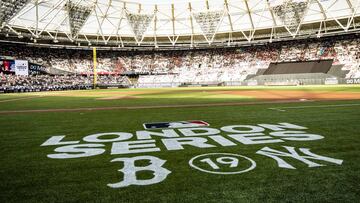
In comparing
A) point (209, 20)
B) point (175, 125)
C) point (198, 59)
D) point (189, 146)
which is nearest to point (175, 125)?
point (175, 125)

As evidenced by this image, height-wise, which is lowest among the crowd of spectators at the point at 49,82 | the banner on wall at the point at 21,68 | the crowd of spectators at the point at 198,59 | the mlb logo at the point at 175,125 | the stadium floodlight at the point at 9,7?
the mlb logo at the point at 175,125

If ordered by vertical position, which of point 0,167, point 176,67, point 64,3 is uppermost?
point 64,3

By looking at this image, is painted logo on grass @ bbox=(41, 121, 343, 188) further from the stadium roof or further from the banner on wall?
the banner on wall

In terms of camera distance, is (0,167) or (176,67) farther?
(176,67)

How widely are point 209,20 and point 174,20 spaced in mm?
9309

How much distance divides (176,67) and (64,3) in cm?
3228

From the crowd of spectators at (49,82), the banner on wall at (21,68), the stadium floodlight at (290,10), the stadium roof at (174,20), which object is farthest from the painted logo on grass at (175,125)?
the banner on wall at (21,68)

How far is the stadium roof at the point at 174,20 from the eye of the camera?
5100cm

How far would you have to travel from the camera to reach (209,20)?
197ft

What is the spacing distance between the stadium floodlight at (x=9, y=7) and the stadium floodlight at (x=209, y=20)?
33.1 m

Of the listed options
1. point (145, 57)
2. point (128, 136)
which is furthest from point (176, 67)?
point (128, 136)

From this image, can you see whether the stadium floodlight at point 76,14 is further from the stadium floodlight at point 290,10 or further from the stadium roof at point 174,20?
the stadium floodlight at point 290,10

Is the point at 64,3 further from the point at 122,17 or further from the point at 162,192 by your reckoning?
the point at 162,192

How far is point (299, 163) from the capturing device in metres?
4.66
